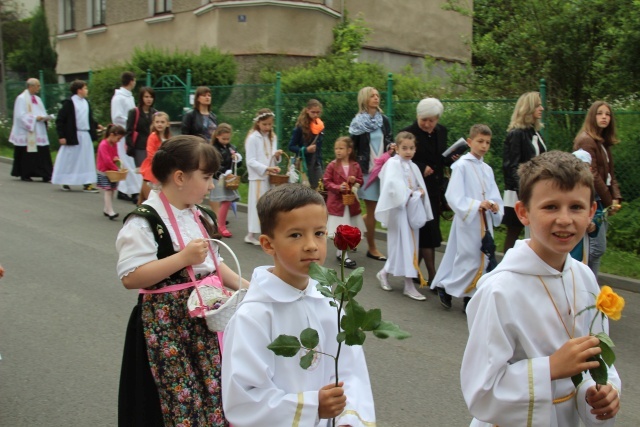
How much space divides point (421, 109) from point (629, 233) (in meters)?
3.55

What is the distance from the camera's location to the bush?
963cm

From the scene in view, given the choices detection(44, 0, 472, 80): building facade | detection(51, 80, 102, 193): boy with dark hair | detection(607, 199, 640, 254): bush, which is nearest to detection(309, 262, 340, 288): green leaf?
detection(607, 199, 640, 254): bush

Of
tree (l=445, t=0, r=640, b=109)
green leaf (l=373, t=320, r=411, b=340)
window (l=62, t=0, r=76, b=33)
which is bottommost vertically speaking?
green leaf (l=373, t=320, r=411, b=340)

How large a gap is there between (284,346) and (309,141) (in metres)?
8.83

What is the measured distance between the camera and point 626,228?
971 centimetres

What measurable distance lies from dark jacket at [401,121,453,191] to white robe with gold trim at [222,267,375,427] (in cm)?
555

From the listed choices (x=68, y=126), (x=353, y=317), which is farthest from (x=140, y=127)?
(x=353, y=317)

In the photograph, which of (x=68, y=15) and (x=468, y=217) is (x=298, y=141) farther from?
(x=68, y=15)

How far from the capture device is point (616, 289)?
27.2 ft

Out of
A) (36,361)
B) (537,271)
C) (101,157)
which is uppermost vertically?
(537,271)

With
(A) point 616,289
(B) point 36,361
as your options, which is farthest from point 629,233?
(B) point 36,361

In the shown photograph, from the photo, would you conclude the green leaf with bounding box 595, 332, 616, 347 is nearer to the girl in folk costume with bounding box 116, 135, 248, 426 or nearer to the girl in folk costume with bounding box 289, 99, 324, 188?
the girl in folk costume with bounding box 116, 135, 248, 426

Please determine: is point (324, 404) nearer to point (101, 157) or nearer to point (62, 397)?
point (62, 397)

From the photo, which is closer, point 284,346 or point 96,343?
point 284,346
